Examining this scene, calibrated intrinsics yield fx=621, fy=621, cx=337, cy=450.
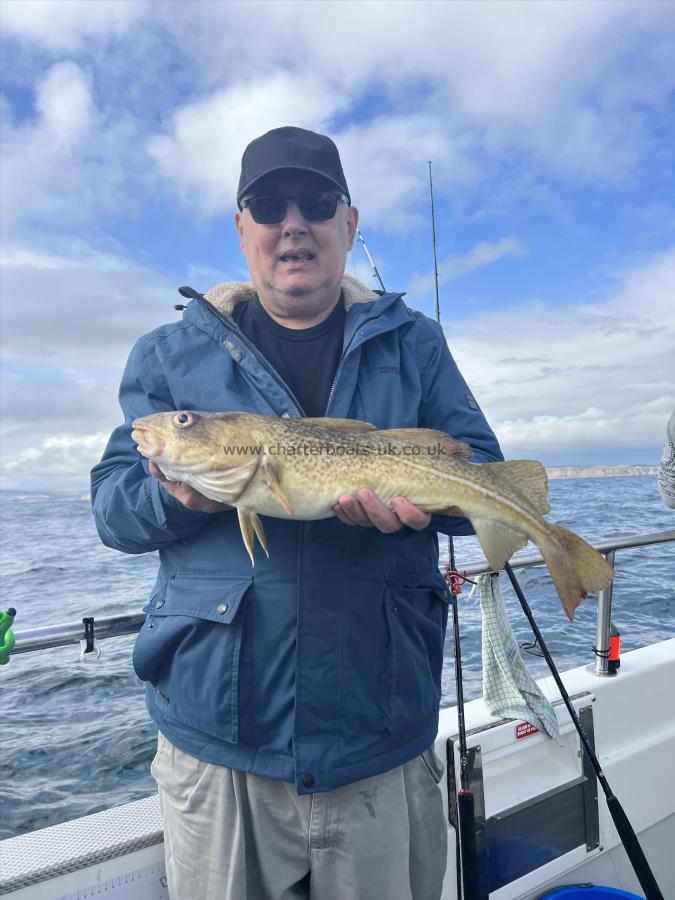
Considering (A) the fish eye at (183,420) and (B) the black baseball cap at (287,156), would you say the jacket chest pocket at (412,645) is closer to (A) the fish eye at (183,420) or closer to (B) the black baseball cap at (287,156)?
(A) the fish eye at (183,420)

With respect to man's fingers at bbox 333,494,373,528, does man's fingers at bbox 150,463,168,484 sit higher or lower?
higher

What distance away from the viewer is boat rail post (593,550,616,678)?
4285 millimetres

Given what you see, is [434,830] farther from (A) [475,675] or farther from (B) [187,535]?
(A) [475,675]

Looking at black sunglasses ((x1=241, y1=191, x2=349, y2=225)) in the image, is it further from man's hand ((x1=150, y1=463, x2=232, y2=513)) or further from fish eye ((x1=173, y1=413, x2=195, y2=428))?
man's hand ((x1=150, y1=463, x2=232, y2=513))

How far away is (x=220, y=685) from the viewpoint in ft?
7.73

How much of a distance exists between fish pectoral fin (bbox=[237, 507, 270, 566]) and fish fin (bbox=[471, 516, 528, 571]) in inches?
38.0

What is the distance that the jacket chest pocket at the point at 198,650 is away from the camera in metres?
2.35

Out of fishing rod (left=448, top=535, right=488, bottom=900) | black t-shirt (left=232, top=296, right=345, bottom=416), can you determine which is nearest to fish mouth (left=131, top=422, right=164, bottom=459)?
black t-shirt (left=232, top=296, right=345, bottom=416)

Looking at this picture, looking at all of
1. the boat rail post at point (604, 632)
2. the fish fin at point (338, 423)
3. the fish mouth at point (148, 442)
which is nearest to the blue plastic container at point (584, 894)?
the boat rail post at point (604, 632)

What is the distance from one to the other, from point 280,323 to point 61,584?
18.0 metres

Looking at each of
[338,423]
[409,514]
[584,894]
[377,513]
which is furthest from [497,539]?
[584,894]

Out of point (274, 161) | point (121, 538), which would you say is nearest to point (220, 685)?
point (121, 538)

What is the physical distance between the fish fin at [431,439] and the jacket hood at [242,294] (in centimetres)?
78

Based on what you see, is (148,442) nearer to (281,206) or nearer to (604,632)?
(281,206)
